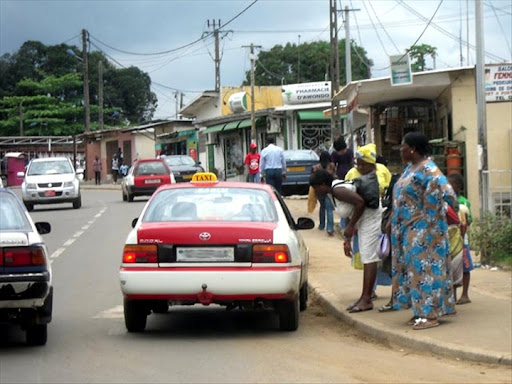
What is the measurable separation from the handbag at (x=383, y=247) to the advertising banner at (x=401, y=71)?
11208 mm

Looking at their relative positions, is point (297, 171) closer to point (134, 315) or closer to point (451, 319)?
point (451, 319)

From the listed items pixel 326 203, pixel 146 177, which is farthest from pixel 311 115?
pixel 326 203

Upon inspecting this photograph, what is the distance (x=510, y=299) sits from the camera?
1080 centimetres

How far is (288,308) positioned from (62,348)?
213cm

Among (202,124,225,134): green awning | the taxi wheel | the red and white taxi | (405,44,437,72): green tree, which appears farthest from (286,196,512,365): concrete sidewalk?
(405,44,437,72): green tree

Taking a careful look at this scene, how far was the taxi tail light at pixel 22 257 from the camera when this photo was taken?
323 inches

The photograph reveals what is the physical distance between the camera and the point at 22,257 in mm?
8266

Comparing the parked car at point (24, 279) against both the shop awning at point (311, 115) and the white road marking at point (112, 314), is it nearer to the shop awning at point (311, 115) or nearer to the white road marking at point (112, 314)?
the white road marking at point (112, 314)

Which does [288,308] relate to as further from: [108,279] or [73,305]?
[108,279]

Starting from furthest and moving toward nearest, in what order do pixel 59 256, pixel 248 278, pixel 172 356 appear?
pixel 59 256, pixel 248 278, pixel 172 356

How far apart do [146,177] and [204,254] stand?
2393cm

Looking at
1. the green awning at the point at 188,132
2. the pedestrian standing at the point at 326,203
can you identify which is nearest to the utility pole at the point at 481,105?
the pedestrian standing at the point at 326,203

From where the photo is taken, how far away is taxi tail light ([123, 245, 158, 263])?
8.92 m

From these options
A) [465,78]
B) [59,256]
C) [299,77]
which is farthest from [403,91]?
[299,77]
